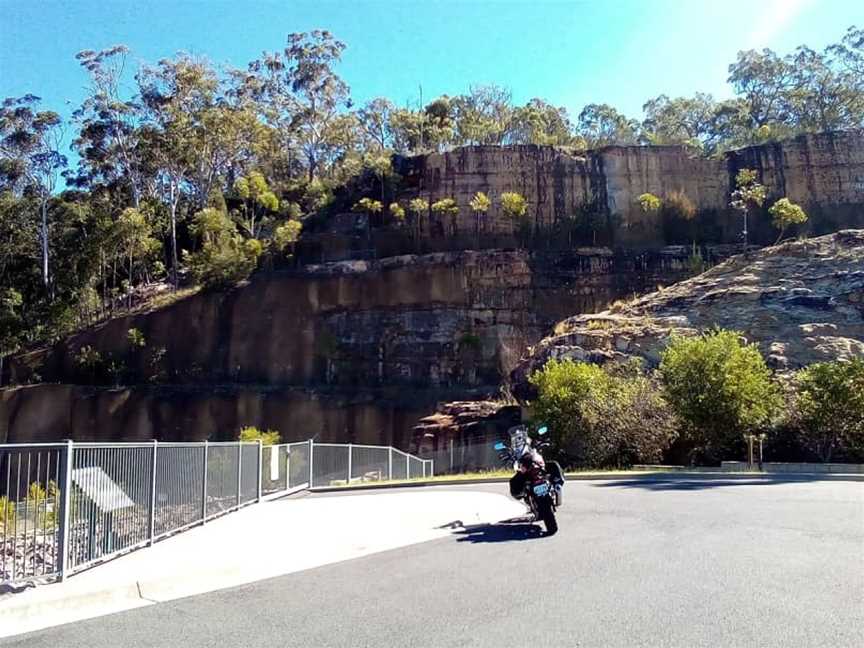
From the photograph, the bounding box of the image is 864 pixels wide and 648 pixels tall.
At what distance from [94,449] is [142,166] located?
62040 millimetres

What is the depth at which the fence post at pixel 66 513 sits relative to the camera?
8.09m

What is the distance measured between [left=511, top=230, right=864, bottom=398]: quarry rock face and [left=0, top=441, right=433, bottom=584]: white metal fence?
25.5m

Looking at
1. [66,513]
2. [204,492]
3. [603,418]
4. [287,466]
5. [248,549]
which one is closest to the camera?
[66,513]

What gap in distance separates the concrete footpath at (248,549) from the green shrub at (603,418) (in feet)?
39.6

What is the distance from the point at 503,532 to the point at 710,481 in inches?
365

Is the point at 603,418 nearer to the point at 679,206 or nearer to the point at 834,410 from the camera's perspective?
the point at 834,410

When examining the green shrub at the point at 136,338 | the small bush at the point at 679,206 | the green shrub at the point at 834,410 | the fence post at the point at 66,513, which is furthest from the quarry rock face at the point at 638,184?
the fence post at the point at 66,513

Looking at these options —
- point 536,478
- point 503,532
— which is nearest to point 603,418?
point 503,532

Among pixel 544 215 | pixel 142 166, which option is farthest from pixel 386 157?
pixel 142 166

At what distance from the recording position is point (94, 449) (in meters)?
8.80

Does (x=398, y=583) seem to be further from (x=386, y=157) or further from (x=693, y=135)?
(x=693, y=135)

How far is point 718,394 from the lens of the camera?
25.1m

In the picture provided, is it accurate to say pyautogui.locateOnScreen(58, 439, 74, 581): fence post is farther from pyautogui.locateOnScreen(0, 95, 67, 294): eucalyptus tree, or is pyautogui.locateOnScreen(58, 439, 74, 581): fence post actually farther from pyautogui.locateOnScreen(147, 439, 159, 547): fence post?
pyautogui.locateOnScreen(0, 95, 67, 294): eucalyptus tree

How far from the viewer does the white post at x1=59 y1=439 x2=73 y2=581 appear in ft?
26.5
